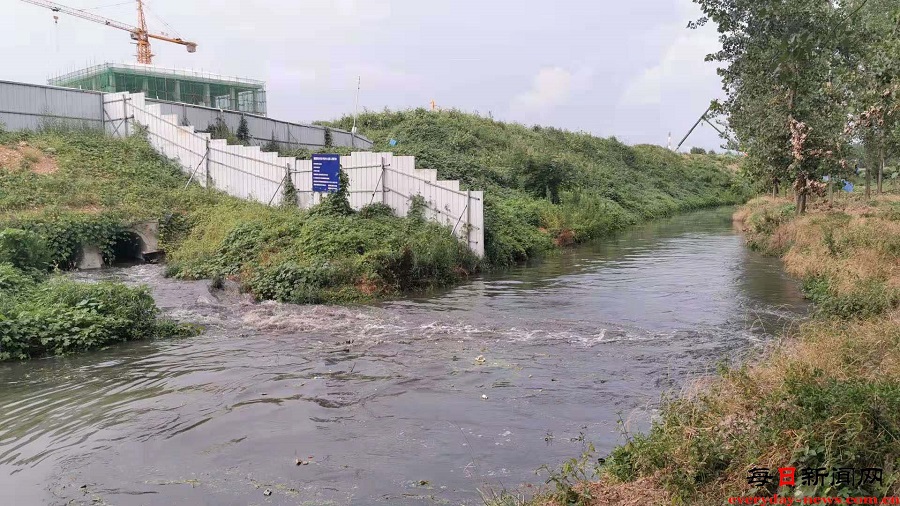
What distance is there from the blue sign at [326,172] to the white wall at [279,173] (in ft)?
2.20

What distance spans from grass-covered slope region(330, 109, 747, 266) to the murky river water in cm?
800

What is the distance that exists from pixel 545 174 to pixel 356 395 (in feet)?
77.3

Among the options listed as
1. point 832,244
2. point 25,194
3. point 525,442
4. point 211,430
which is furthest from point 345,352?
point 25,194

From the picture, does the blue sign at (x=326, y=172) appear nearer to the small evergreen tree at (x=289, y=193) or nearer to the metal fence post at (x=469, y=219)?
the small evergreen tree at (x=289, y=193)

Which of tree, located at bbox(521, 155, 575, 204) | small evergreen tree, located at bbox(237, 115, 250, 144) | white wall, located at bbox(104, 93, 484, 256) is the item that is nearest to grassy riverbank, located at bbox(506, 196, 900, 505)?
white wall, located at bbox(104, 93, 484, 256)

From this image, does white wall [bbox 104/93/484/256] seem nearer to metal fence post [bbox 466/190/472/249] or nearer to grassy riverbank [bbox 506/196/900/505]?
metal fence post [bbox 466/190/472/249]

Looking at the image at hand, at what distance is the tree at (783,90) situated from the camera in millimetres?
19094

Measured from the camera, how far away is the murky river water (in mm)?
5867

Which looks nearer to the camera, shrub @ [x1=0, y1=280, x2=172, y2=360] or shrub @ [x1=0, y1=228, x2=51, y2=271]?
shrub @ [x1=0, y1=280, x2=172, y2=360]

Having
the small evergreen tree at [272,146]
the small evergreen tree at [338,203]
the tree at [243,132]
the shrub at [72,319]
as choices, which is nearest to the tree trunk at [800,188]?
the small evergreen tree at [338,203]

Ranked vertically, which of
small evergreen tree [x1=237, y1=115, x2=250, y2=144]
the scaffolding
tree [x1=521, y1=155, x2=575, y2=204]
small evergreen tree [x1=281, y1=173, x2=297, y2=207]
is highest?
the scaffolding

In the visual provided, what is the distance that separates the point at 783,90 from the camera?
62.1 feet

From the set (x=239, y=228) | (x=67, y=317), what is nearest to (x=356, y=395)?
(x=67, y=317)

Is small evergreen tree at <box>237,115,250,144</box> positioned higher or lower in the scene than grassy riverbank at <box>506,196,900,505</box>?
higher
